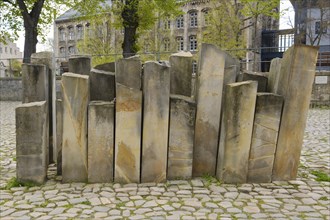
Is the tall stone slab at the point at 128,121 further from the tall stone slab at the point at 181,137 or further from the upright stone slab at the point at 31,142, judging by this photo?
the upright stone slab at the point at 31,142

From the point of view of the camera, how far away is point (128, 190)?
163 inches

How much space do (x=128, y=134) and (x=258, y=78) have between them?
1954mm

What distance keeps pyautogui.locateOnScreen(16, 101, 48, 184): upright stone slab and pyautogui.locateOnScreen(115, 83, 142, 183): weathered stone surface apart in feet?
2.90

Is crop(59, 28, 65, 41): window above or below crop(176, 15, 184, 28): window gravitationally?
below

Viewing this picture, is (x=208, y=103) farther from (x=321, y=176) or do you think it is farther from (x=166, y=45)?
(x=166, y=45)

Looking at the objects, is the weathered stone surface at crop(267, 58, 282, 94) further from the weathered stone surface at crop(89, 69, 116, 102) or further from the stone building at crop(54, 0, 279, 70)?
the stone building at crop(54, 0, 279, 70)

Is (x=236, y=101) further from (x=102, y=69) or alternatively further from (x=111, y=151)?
(x=102, y=69)

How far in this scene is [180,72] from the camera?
479 centimetres

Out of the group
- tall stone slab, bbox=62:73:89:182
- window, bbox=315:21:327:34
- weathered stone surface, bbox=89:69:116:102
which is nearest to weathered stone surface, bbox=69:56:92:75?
weathered stone surface, bbox=89:69:116:102

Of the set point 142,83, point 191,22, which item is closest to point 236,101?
point 142,83

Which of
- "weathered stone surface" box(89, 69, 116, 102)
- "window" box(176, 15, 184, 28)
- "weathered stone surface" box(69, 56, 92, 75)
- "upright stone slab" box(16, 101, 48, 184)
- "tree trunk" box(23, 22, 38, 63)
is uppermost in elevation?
"window" box(176, 15, 184, 28)

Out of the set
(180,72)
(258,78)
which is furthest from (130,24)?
(258,78)

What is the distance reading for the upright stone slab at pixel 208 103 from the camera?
441 cm

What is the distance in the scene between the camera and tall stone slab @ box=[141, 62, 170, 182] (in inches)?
166
